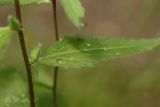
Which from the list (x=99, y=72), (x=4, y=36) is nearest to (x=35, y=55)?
(x=4, y=36)

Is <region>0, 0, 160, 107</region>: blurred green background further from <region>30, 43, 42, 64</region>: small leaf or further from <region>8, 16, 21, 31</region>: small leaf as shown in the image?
<region>8, 16, 21, 31</region>: small leaf

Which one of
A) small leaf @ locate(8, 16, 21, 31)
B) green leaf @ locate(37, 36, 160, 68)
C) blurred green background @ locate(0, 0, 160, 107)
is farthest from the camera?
blurred green background @ locate(0, 0, 160, 107)

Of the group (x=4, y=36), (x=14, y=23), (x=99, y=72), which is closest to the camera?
(x=14, y=23)

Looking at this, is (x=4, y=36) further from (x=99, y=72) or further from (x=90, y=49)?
(x=99, y=72)

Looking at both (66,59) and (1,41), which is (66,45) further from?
(1,41)


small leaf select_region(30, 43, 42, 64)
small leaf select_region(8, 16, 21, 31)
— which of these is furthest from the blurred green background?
small leaf select_region(8, 16, 21, 31)

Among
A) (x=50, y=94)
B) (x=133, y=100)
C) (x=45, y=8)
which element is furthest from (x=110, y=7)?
(x=50, y=94)
